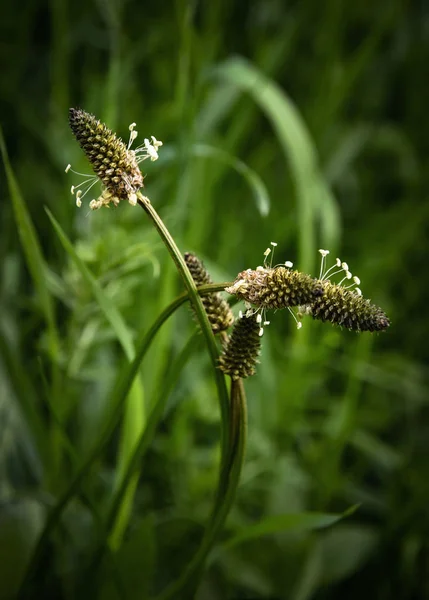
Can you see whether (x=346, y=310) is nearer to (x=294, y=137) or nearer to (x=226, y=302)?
(x=226, y=302)

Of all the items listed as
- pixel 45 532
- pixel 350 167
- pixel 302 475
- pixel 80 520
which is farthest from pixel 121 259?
pixel 350 167

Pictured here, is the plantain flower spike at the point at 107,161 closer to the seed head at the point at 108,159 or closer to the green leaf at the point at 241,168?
the seed head at the point at 108,159

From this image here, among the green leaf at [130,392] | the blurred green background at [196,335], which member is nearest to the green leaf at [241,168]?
the blurred green background at [196,335]

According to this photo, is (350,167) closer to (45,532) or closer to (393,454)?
(393,454)

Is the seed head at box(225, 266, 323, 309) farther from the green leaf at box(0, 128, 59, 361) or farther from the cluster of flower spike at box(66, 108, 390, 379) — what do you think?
the green leaf at box(0, 128, 59, 361)

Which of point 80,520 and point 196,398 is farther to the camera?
point 196,398

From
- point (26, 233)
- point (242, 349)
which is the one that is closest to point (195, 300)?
point (242, 349)
